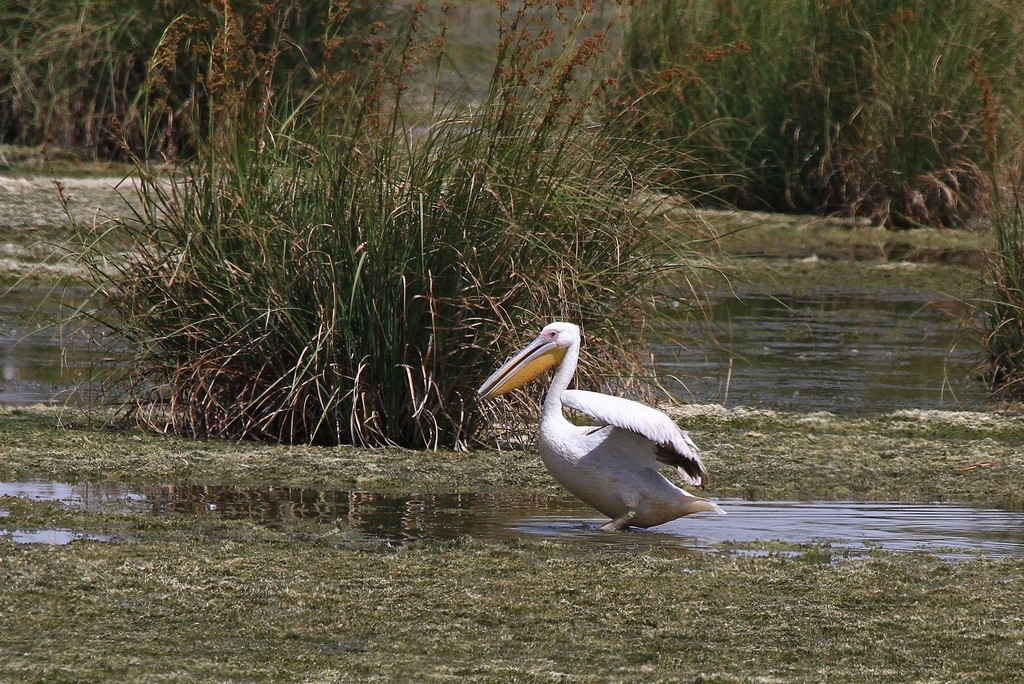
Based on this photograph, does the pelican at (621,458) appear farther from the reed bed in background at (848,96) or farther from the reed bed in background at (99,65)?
the reed bed in background at (848,96)

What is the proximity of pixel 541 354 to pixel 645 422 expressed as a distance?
32.6 inches

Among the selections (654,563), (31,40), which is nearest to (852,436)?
(654,563)

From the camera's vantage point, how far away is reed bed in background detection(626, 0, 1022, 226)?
15110mm

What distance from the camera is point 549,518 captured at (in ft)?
21.6

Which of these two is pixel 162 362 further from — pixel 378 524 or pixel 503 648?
pixel 503 648

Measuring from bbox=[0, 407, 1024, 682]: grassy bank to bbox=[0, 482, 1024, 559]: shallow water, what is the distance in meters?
0.14

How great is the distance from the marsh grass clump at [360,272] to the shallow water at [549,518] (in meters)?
0.91

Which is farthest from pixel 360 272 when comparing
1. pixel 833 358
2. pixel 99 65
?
pixel 99 65

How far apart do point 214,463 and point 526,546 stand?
5.88 ft

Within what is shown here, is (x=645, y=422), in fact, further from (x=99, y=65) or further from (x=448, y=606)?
(x=99, y=65)

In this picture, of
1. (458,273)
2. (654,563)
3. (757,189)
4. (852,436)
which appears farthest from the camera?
(757,189)

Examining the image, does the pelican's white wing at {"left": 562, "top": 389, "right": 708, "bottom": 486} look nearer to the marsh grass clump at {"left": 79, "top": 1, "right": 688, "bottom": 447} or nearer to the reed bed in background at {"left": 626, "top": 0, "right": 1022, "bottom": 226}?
the marsh grass clump at {"left": 79, "top": 1, "right": 688, "bottom": 447}

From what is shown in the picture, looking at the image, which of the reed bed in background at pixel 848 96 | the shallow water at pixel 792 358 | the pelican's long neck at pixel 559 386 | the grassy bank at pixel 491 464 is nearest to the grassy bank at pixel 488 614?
the pelican's long neck at pixel 559 386

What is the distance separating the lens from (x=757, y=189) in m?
16.3
